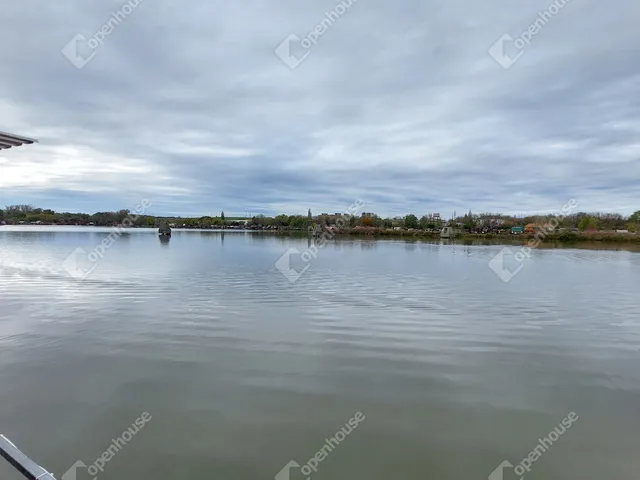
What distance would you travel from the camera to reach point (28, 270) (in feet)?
68.9

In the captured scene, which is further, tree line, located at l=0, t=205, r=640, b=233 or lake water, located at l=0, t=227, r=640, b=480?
tree line, located at l=0, t=205, r=640, b=233

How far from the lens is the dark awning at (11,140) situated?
13.7ft

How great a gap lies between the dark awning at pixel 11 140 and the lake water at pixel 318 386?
351 cm

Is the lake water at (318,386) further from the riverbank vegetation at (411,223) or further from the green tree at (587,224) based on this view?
the green tree at (587,224)

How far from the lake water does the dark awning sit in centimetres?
351

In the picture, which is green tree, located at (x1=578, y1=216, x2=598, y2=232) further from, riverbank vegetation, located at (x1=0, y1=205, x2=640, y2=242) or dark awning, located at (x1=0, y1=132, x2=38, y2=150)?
dark awning, located at (x1=0, y1=132, x2=38, y2=150)

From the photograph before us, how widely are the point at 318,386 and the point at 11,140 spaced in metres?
5.42

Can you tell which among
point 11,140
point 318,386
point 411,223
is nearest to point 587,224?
point 411,223

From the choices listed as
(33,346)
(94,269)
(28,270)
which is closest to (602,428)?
(33,346)

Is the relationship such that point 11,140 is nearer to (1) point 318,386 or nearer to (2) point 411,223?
(1) point 318,386

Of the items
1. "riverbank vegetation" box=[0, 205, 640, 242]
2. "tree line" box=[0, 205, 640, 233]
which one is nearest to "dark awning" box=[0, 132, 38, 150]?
"riverbank vegetation" box=[0, 205, 640, 242]

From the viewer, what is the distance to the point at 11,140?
4.40m

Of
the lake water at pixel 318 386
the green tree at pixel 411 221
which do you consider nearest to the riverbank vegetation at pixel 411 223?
the green tree at pixel 411 221

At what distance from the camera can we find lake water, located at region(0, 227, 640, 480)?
4520 millimetres
